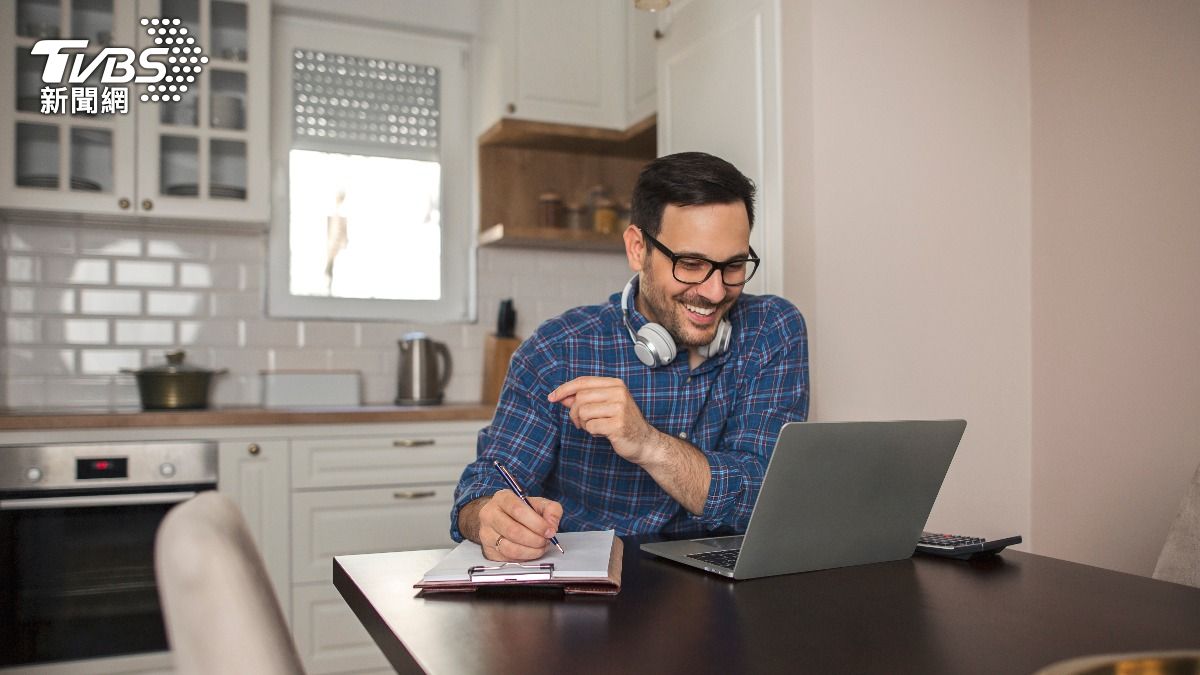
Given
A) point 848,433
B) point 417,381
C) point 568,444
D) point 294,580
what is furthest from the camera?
point 417,381

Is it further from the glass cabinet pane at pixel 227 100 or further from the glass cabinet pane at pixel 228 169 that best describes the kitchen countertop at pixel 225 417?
the glass cabinet pane at pixel 227 100

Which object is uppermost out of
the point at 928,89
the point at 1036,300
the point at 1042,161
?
the point at 928,89

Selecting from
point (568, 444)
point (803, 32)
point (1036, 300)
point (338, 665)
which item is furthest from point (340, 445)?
point (1036, 300)

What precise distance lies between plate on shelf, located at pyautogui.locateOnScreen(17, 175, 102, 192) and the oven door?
1.03 metres

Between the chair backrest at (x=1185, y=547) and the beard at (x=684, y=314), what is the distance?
0.82 meters

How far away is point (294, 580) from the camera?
112 inches

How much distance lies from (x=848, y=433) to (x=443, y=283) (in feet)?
9.47

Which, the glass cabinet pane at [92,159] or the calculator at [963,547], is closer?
the calculator at [963,547]

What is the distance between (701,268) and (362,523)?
1.76 metres

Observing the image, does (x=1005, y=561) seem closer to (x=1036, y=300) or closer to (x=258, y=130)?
(x=1036, y=300)

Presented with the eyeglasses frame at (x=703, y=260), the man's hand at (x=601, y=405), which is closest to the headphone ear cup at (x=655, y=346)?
the eyeglasses frame at (x=703, y=260)

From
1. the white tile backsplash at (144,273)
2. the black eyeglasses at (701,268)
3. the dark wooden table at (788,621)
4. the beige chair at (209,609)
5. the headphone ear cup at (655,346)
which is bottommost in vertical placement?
the dark wooden table at (788,621)

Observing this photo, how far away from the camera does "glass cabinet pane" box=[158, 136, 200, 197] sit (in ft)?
10.2

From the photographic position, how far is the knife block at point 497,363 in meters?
3.51
